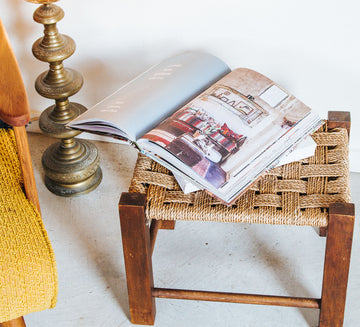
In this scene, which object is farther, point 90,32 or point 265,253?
point 90,32

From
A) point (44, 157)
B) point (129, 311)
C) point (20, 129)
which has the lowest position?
point (129, 311)

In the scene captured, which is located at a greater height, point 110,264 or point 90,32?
point 90,32

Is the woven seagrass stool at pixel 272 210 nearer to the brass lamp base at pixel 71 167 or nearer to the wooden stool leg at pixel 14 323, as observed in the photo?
the wooden stool leg at pixel 14 323

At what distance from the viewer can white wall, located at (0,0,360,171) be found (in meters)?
1.43

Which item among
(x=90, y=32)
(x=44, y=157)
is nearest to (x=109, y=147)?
(x=44, y=157)

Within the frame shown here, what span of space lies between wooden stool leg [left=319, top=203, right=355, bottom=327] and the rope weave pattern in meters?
0.03

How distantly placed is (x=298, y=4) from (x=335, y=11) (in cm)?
9

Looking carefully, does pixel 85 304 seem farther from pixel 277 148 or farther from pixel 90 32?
pixel 90 32

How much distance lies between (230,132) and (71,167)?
61cm

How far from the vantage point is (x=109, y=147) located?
70.1 inches

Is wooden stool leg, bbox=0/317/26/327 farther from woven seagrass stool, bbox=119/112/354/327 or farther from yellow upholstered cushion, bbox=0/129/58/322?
woven seagrass stool, bbox=119/112/354/327

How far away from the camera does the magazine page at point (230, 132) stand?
1.07 metres

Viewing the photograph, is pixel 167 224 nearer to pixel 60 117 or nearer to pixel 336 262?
pixel 60 117

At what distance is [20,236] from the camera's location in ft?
3.22
